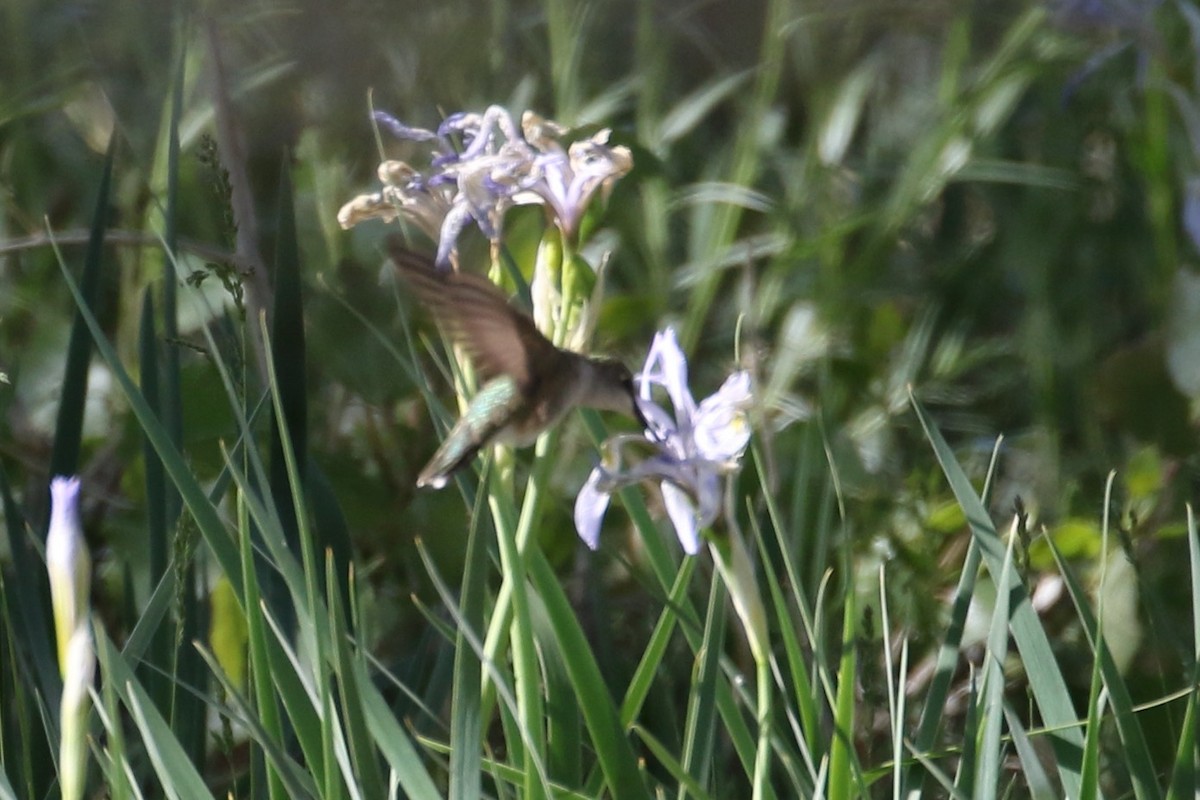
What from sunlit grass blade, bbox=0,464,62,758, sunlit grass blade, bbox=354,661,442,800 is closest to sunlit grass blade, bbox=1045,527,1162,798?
sunlit grass blade, bbox=354,661,442,800

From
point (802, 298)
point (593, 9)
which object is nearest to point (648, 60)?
point (593, 9)

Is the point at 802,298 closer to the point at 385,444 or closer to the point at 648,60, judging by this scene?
the point at 648,60

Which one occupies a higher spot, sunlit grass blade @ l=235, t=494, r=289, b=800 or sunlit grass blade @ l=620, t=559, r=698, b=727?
sunlit grass blade @ l=235, t=494, r=289, b=800

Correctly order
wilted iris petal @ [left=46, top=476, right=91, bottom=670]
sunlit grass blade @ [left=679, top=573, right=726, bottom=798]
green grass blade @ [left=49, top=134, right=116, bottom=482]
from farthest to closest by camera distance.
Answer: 1. green grass blade @ [left=49, top=134, right=116, bottom=482]
2. sunlit grass blade @ [left=679, top=573, right=726, bottom=798]
3. wilted iris petal @ [left=46, top=476, right=91, bottom=670]

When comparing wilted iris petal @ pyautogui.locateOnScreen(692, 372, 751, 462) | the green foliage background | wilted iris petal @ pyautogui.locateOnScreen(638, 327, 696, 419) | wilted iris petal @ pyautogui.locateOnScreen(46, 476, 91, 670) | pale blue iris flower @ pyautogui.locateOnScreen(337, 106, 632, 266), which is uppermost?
pale blue iris flower @ pyautogui.locateOnScreen(337, 106, 632, 266)

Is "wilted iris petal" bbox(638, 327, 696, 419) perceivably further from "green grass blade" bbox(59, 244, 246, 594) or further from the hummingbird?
"green grass blade" bbox(59, 244, 246, 594)

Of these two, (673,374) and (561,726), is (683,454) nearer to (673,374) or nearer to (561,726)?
(673,374)

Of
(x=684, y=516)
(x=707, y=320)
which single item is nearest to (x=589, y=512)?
(x=684, y=516)
